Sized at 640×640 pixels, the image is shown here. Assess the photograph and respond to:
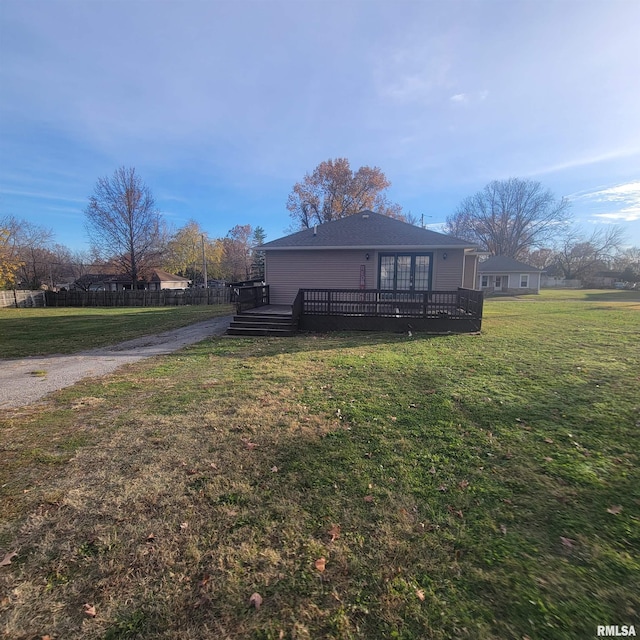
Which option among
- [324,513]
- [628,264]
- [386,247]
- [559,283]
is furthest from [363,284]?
[628,264]

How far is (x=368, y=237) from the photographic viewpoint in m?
13.7

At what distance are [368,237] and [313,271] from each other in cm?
265

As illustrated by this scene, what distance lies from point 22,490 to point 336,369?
4.59 m

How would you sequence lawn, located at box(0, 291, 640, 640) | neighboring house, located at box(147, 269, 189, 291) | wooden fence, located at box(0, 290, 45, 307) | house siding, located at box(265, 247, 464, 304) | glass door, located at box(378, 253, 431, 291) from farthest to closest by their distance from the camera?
1. neighboring house, located at box(147, 269, 189, 291)
2. wooden fence, located at box(0, 290, 45, 307)
3. glass door, located at box(378, 253, 431, 291)
4. house siding, located at box(265, 247, 464, 304)
5. lawn, located at box(0, 291, 640, 640)

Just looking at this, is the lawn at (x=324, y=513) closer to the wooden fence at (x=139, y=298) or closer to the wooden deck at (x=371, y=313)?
the wooden deck at (x=371, y=313)

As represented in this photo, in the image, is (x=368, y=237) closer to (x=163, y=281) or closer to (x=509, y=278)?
(x=509, y=278)

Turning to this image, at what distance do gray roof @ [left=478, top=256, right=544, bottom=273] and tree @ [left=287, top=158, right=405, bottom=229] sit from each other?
46.3 ft

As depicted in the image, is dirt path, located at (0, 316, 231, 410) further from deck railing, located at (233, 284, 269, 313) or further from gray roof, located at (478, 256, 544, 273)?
gray roof, located at (478, 256, 544, 273)

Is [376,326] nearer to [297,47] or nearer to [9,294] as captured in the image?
[297,47]

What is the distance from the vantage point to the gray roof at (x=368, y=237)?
12.8 m

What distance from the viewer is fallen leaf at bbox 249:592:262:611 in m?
1.75

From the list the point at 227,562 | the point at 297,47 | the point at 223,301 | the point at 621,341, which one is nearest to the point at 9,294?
the point at 223,301

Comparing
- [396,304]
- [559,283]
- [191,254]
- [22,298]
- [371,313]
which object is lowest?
[22,298]

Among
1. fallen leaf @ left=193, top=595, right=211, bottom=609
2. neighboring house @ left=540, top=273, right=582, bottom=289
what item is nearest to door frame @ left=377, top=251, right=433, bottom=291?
fallen leaf @ left=193, top=595, right=211, bottom=609
